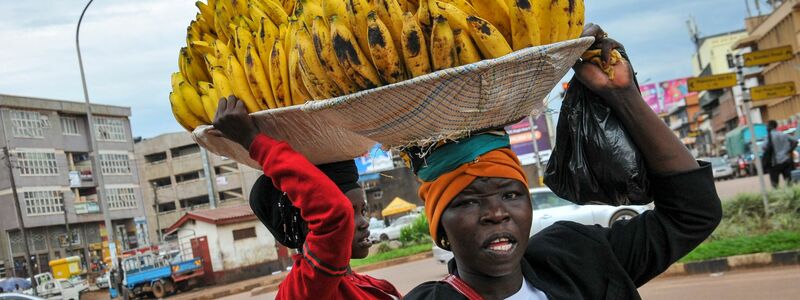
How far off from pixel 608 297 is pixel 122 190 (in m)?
64.3

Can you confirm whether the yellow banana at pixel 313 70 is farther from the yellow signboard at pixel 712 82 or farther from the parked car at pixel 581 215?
the yellow signboard at pixel 712 82

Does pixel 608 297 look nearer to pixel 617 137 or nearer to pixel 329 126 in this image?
pixel 617 137

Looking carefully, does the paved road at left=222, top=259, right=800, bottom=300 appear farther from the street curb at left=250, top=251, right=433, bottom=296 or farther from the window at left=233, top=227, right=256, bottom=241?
the window at left=233, top=227, right=256, bottom=241

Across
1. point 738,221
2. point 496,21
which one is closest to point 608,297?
point 496,21

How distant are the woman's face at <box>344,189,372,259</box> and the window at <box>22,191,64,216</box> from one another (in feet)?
184

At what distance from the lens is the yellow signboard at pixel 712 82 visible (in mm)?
13211

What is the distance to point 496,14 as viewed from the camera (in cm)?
195

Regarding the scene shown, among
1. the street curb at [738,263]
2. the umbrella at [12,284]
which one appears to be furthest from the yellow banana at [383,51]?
the umbrella at [12,284]

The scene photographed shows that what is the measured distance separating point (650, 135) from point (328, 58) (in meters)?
A: 0.92

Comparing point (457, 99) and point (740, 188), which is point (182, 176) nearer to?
point (740, 188)

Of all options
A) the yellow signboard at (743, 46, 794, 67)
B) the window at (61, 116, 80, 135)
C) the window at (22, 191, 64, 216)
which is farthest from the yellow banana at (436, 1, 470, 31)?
the window at (61, 116, 80, 135)

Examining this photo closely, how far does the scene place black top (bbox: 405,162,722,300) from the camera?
7.09ft

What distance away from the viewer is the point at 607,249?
2215 millimetres

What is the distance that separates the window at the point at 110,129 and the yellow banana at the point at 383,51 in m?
62.0
